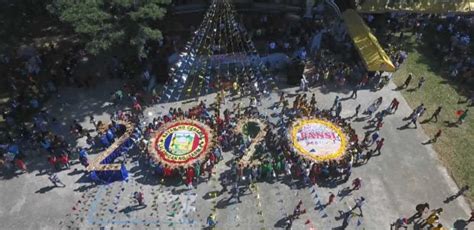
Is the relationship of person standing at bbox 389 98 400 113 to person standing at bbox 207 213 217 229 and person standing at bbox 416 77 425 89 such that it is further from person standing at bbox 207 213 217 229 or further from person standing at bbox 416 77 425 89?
person standing at bbox 207 213 217 229

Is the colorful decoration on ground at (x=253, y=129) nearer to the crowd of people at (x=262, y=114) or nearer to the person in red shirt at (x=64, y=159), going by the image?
the crowd of people at (x=262, y=114)

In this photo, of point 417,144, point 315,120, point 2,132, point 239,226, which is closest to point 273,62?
point 315,120

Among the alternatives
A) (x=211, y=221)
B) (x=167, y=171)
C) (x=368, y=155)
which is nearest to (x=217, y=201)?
(x=211, y=221)

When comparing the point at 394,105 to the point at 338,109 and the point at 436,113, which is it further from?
the point at 338,109

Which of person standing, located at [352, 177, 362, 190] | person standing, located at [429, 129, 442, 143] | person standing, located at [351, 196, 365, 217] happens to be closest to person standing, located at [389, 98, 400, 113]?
person standing, located at [429, 129, 442, 143]

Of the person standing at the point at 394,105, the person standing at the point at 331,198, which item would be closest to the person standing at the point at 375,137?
the person standing at the point at 394,105
